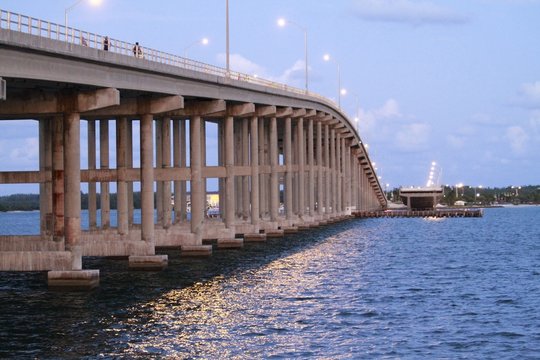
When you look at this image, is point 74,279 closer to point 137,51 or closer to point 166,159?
point 137,51

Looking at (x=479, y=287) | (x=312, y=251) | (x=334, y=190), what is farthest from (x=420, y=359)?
(x=334, y=190)

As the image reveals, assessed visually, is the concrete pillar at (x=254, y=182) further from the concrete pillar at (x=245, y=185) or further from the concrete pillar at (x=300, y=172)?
the concrete pillar at (x=300, y=172)

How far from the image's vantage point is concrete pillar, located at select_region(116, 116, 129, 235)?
66.1 meters

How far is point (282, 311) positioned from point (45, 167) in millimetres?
31865

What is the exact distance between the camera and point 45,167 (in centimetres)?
6700

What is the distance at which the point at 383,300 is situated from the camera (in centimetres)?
4434

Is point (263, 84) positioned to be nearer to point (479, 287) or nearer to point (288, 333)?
point (479, 287)

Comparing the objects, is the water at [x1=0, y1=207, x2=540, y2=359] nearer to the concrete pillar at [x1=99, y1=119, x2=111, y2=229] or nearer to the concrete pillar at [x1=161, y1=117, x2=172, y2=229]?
the concrete pillar at [x1=161, y1=117, x2=172, y2=229]

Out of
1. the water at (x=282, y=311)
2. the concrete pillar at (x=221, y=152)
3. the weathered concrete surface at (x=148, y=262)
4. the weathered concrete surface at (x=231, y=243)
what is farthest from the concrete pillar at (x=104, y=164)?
the concrete pillar at (x=221, y=152)

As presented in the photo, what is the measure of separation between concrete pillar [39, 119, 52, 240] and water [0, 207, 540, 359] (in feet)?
17.7

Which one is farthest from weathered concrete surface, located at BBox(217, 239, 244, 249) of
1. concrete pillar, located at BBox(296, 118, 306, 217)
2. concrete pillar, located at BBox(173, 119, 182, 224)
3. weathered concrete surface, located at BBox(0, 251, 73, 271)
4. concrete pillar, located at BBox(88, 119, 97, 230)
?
concrete pillar, located at BBox(296, 118, 306, 217)

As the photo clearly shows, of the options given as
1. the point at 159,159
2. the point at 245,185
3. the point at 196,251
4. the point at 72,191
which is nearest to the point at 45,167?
the point at 196,251

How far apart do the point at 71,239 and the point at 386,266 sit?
23768mm

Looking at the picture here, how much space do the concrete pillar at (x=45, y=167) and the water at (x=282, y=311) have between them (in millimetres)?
5399
